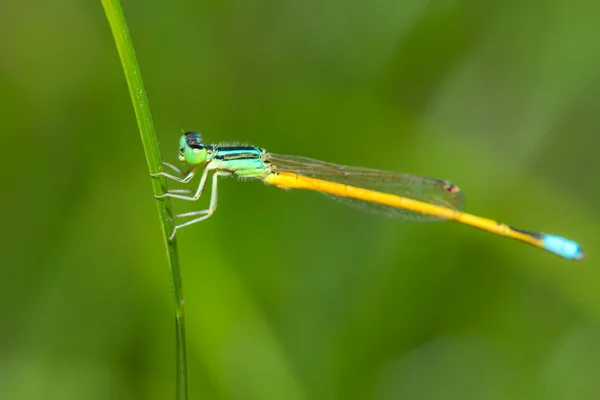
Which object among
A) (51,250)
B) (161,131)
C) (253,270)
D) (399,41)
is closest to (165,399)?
(253,270)

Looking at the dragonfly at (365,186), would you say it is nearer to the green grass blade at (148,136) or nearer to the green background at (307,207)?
the green background at (307,207)

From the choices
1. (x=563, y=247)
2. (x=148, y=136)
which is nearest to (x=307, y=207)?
(x=563, y=247)

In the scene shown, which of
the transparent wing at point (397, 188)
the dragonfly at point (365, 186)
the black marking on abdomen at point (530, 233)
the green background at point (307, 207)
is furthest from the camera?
the transparent wing at point (397, 188)

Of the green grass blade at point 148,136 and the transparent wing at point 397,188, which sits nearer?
the green grass blade at point 148,136

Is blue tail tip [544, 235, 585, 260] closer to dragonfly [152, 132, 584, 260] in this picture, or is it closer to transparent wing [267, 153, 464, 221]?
dragonfly [152, 132, 584, 260]

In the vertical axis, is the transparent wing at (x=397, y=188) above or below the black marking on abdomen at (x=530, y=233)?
above

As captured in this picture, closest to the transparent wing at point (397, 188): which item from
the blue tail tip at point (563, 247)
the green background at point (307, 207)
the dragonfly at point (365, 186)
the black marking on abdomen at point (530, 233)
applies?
the dragonfly at point (365, 186)

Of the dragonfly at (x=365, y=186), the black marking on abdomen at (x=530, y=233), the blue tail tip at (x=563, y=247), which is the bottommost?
the blue tail tip at (x=563, y=247)

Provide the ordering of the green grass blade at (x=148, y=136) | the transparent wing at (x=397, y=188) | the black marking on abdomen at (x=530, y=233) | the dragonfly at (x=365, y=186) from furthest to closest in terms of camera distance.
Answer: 1. the transparent wing at (x=397, y=188)
2. the black marking on abdomen at (x=530, y=233)
3. the dragonfly at (x=365, y=186)
4. the green grass blade at (x=148, y=136)

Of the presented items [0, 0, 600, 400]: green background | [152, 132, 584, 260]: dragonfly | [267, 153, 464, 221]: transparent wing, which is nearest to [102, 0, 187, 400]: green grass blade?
[152, 132, 584, 260]: dragonfly
